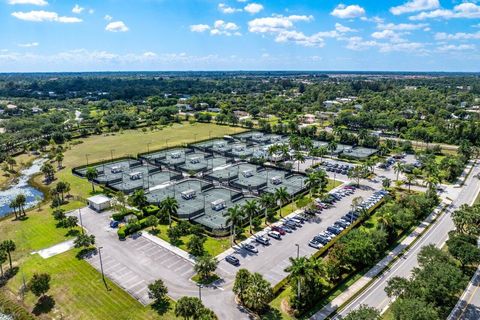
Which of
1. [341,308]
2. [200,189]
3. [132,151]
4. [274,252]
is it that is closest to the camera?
[341,308]

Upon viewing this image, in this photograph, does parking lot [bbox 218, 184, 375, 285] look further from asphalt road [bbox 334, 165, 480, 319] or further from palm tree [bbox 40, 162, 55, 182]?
palm tree [bbox 40, 162, 55, 182]

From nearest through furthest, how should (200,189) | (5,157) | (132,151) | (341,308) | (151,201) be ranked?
(341,308)
(151,201)
(200,189)
(5,157)
(132,151)

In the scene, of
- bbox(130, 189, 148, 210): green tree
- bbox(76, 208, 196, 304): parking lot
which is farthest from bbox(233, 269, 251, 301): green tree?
Answer: bbox(130, 189, 148, 210): green tree

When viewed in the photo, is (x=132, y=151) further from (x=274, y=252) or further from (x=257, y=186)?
(x=274, y=252)

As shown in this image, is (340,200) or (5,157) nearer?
(340,200)

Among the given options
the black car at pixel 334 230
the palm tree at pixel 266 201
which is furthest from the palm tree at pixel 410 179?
the palm tree at pixel 266 201

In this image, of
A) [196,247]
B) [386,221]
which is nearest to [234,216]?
[196,247]

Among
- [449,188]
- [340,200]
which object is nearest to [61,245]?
[340,200]
